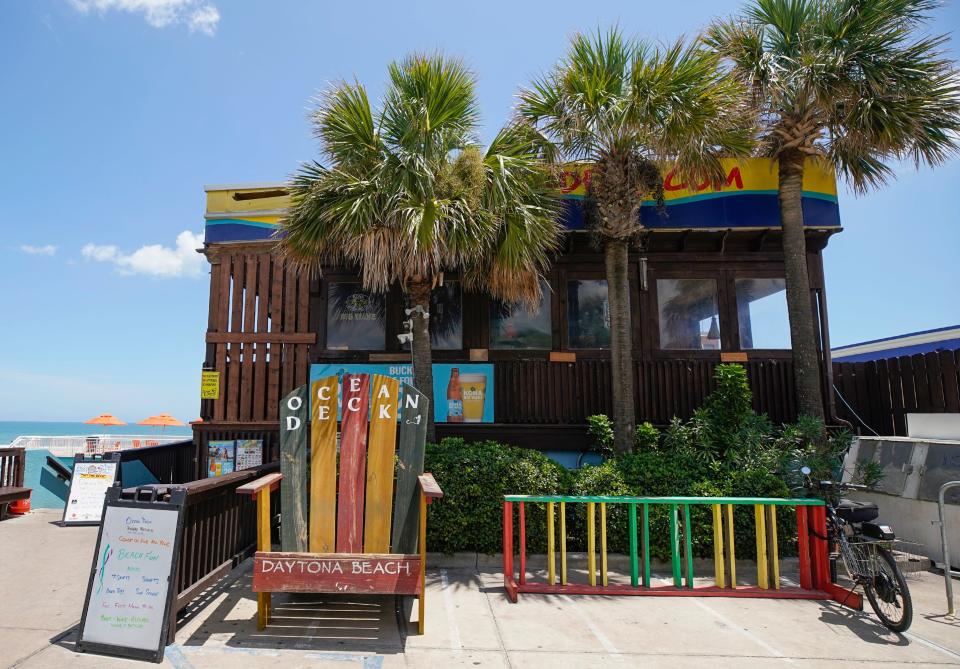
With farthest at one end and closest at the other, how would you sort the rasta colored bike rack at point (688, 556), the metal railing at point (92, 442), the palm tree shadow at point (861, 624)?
the metal railing at point (92, 442) → the rasta colored bike rack at point (688, 556) → the palm tree shadow at point (861, 624)

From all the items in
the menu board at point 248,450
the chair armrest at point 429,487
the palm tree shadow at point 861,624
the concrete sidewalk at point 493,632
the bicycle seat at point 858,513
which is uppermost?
the chair armrest at point 429,487

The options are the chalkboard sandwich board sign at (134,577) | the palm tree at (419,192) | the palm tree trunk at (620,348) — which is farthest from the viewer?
the palm tree trunk at (620,348)

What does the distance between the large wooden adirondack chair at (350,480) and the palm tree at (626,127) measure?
4.02 meters

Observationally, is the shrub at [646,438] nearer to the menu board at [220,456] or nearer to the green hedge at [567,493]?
the green hedge at [567,493]

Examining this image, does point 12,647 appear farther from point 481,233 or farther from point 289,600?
point 481,233

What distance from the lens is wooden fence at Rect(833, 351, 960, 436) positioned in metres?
7.99

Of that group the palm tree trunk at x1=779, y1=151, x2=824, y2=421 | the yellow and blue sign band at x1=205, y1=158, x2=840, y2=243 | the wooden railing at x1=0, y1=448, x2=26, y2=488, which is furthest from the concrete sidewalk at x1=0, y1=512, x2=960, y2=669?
the yellow and blue sign band at x1=205, y1=158, x2=840, y2=243

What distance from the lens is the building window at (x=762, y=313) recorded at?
9.65 metres

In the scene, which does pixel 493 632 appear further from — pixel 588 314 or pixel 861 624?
pixel 588 314

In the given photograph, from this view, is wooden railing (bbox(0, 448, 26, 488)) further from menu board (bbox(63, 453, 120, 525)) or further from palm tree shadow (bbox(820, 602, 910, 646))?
palm tree shadow (bbox(820, 602, 910, 646))

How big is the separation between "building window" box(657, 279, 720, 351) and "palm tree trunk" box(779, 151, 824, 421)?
5.09ft

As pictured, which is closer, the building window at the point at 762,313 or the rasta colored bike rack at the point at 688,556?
the rasta colored bike rack at the point at 688,556

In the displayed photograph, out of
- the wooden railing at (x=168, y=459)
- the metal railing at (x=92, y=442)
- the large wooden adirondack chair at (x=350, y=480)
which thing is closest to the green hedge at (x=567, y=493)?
the large wooden adirondack chair at (x=350, y=480)

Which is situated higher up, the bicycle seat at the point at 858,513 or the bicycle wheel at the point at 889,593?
the bicycle seat at the point at 858,513
